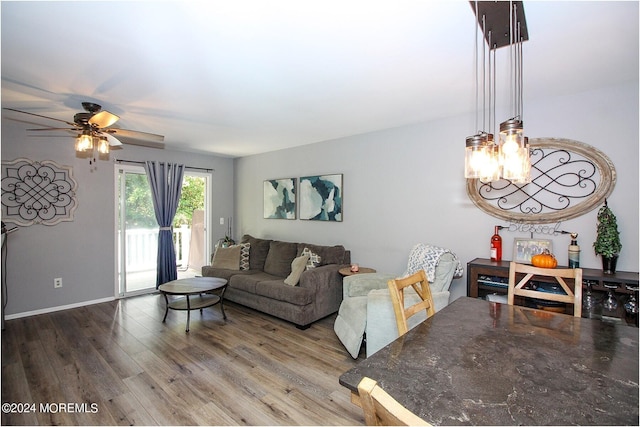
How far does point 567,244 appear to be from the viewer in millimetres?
2781

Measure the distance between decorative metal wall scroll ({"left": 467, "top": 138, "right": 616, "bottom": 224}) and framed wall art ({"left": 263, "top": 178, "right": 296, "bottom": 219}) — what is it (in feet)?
9.58

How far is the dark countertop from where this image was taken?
35.9 inches

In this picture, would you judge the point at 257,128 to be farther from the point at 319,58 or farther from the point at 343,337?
the point at 343,337

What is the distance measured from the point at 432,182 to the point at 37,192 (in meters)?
4.96

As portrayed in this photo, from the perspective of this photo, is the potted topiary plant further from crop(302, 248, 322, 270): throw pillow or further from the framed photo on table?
crop(302, 248, 322, 270): throw pillow

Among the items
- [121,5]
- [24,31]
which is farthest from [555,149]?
[24,31]

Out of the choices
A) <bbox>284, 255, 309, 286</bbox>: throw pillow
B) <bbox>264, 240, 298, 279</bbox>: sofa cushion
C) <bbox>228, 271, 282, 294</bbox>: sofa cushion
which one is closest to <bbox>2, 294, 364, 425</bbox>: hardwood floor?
<bbox>228, 271, 282, 294</bbox>: sofa cushion

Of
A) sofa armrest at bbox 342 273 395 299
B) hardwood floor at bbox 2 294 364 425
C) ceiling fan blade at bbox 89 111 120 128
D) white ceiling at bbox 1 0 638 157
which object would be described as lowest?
hardwood floor at bbox 2 294 364 425

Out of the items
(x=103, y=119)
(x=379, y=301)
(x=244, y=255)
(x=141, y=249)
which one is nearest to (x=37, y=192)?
(x=141, y=249)

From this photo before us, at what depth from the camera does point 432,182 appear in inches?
140

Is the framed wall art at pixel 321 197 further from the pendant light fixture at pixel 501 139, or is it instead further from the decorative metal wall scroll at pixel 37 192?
the decorative metal wall scroll at pixel 37 192

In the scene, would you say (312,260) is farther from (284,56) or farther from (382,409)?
(382,409)

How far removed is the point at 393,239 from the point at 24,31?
369 cm

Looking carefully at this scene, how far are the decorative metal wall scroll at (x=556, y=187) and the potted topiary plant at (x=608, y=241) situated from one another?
0.19 m
